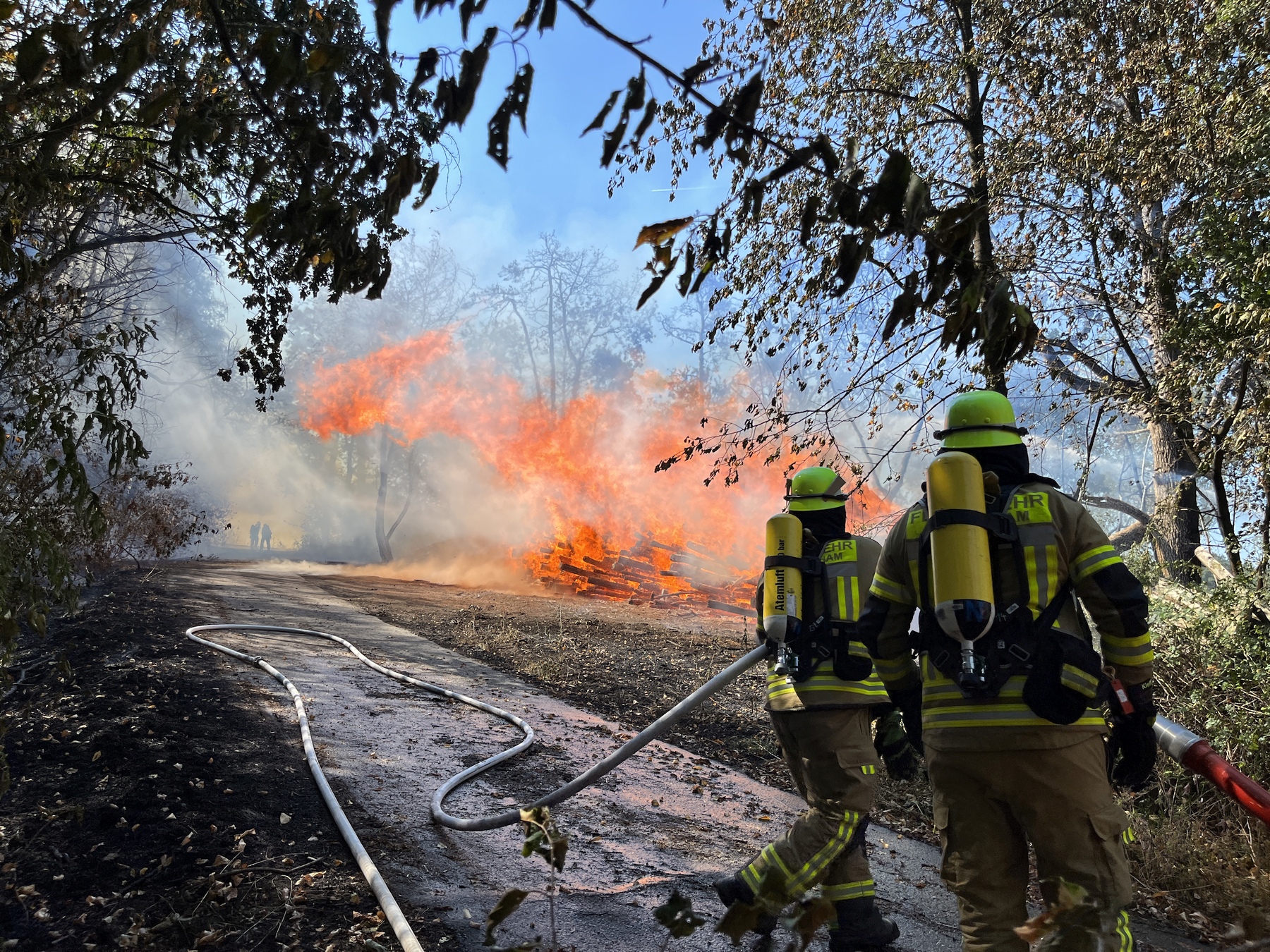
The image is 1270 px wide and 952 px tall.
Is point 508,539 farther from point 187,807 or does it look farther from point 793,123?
point 187,807

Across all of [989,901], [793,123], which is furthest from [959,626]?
[793,123]

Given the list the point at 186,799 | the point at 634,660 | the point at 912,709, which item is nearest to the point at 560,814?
the point at 186,799

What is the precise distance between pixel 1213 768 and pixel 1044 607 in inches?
36.8

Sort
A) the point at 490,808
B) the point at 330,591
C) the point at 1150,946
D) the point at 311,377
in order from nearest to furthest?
the point at 1150,946
the point at 490,808
the point at 330,591
the point at 311,377

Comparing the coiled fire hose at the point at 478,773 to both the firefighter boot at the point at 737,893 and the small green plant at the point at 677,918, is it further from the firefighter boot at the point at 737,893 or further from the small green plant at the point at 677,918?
the small green plant at the point at 677,918

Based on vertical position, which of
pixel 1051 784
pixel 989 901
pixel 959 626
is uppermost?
pixel 959 626

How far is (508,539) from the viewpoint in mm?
32312

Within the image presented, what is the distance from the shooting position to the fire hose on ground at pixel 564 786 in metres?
2.74

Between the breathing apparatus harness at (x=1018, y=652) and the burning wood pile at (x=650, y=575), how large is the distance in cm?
1670

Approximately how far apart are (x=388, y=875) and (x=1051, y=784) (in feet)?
9.57

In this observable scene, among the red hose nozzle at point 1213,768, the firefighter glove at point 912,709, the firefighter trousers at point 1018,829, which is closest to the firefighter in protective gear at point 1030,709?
the firefighter trousers at point 1018,829

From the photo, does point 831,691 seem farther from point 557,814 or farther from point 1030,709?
point 557,814

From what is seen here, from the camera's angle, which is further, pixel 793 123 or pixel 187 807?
pixel 793 123

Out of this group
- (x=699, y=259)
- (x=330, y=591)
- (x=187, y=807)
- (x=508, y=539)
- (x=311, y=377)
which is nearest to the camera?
(x=699, y=259)
